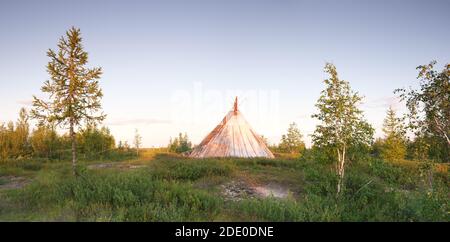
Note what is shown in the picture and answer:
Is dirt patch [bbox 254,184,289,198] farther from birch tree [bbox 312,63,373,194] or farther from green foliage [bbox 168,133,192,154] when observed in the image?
green foliage [bbox 168,133,192,154]

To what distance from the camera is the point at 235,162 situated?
754 inches

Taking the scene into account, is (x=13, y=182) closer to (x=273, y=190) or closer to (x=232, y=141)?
(x=273, y=190)

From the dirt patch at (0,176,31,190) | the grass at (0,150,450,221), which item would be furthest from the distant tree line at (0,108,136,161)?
the grass at (0,150,450,221)

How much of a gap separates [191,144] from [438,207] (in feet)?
100

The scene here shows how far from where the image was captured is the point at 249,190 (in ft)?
37.6

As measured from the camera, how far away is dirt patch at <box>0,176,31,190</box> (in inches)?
517

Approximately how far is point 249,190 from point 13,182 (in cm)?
1207

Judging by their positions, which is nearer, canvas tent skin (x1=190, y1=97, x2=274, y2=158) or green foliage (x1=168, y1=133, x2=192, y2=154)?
canvas tent skin (x1=190, y1=97, x2=274, y2=158)

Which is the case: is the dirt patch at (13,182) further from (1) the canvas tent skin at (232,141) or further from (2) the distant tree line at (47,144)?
(1) the canvas tent skin at (232,141)

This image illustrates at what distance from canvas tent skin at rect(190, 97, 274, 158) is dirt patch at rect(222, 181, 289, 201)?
36.5ft

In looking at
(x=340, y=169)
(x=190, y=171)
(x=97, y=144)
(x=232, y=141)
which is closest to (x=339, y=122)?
(x=340, y=169)

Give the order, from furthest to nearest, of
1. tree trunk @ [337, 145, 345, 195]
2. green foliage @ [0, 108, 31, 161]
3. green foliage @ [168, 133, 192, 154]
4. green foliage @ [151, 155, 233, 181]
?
1. green foliage @ [168, 133, 192, 154]
2. green foliage @ [0, 108, 31, 161]
3. green foliage @ [151, 155, 233, 181]
4. tree trunk @ [337, 145, 345, 195]

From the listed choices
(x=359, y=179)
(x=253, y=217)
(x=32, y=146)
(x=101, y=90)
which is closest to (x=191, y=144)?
(x=32, y=146)
